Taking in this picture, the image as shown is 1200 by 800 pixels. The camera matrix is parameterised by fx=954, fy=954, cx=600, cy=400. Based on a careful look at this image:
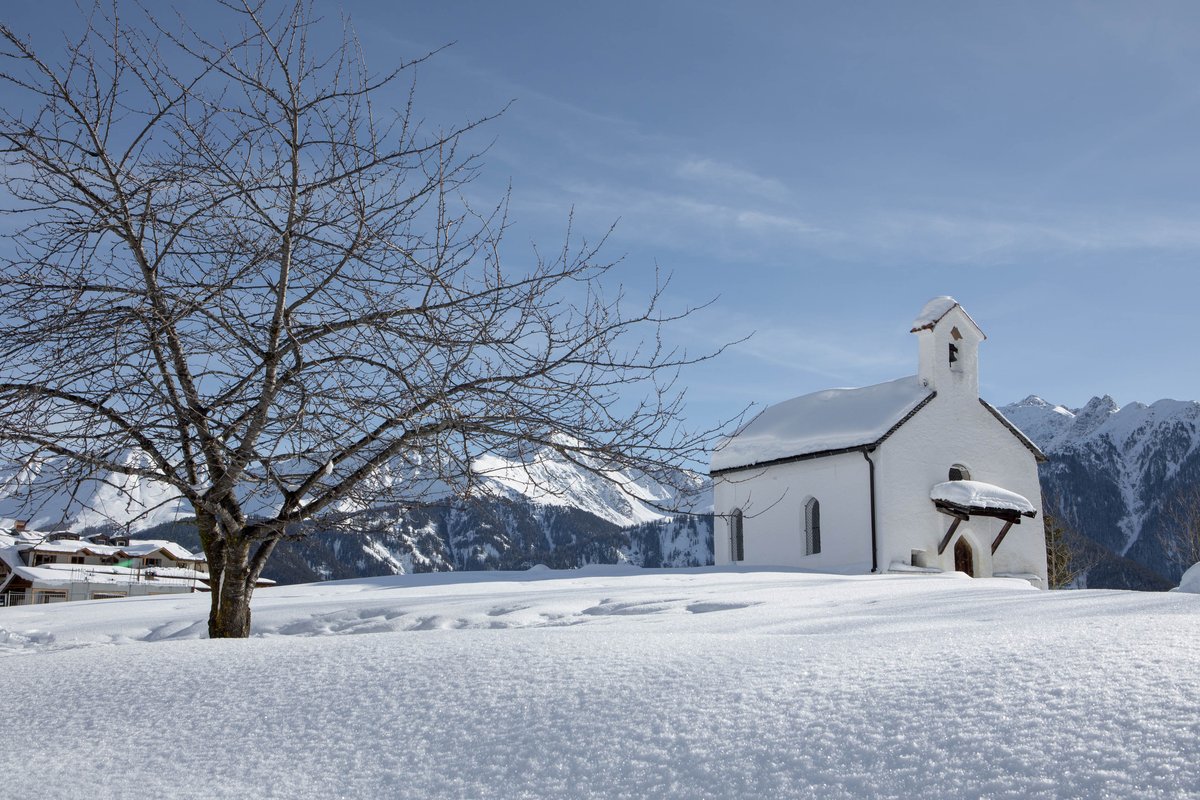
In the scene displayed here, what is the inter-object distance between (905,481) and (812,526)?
3029mm

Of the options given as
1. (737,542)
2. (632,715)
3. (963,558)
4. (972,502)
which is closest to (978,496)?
(972,502)

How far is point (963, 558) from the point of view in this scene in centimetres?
2717

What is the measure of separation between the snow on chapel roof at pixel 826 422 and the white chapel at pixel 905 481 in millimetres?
56

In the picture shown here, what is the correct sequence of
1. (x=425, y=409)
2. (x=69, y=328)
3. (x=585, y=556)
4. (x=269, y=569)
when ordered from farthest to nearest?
(x=585, y=556)
(x=269, y=569)
(x=425, y=409)
(x=69, y=328)

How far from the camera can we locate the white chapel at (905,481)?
24.7m

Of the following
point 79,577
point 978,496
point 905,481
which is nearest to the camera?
point 978,496

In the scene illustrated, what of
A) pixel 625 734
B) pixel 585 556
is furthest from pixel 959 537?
pixel 585 556

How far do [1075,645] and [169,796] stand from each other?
11.5 feet

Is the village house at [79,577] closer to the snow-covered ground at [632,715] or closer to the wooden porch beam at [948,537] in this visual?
the wooden porch beam at [948,537]

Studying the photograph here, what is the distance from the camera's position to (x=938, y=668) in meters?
3.70

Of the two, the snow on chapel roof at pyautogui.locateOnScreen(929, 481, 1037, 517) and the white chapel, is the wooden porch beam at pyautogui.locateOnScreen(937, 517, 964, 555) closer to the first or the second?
the white chapel

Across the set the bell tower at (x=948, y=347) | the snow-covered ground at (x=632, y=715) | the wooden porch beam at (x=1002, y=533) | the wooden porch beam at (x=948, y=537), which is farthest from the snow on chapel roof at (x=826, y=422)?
the snow-covered ground at (x=632, y=715)

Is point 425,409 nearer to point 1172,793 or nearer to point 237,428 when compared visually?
point 237,428

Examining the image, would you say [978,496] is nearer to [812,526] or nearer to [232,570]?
[812,526]
